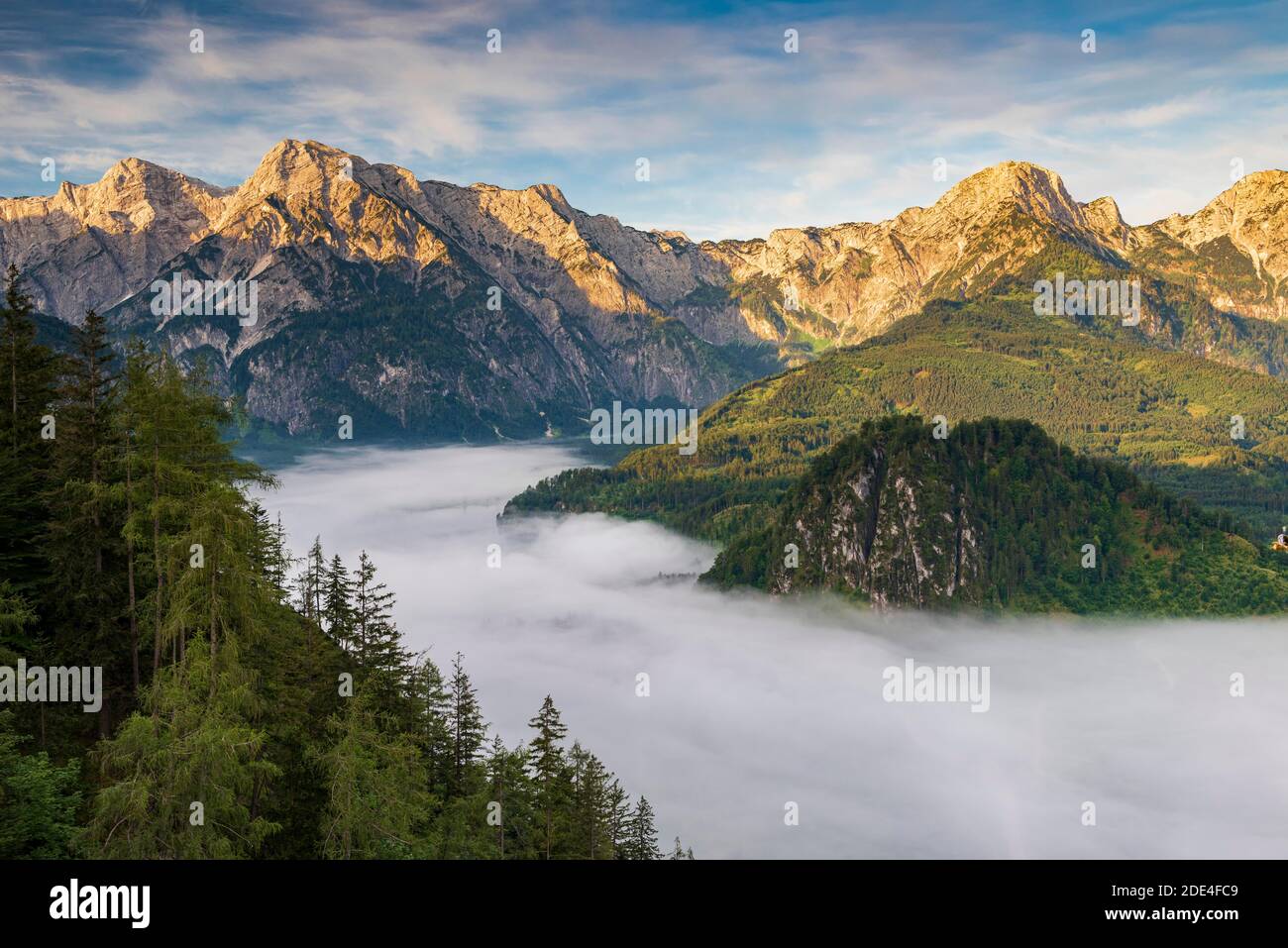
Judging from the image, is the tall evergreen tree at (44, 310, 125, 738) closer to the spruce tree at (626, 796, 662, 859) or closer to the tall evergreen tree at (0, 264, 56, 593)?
the tall evergreen tree at (0, 264, 56, 593)

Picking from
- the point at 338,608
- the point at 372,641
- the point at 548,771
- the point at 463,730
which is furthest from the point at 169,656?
the point at 548,771

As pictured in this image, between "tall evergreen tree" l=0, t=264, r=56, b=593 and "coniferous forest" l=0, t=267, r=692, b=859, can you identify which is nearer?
"coniferous forest" l=0, t=267, r=692, b=859

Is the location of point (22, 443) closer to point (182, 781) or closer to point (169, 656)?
point (169, 656)

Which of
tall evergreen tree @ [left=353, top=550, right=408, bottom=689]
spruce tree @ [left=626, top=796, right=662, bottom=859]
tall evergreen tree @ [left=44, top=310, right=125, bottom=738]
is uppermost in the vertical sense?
tall evergreen tree @ [left=44, top=310, right=125, bottom=738]

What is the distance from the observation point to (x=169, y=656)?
5894 cm

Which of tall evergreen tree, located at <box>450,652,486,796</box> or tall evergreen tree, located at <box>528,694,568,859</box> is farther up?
tall evergreen tree, located at <box>450,652,486,796</box>

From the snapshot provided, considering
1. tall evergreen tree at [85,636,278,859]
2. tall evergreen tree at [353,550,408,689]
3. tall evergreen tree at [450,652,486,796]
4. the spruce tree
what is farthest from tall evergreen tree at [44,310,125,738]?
the spruce tree

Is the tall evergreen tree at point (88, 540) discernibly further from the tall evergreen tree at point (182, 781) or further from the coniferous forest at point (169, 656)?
the tall evergreen tree at point (182, 781)

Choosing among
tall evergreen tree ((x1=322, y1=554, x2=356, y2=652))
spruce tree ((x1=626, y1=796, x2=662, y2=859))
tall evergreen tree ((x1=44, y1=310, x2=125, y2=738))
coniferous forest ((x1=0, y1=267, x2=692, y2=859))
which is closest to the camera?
coniferous forest ((x1=0, y1=267, x2=692, y2=859))

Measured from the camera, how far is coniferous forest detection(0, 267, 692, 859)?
43.4 metres

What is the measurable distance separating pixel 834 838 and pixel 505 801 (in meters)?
132
